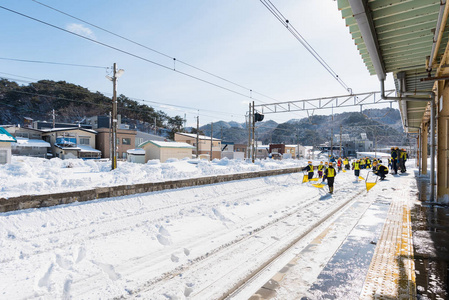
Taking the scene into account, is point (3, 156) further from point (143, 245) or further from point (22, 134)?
point (143, 245)

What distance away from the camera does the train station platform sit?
128 inches

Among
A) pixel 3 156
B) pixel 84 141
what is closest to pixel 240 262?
pixel 3 156

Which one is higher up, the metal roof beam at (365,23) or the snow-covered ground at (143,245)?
the metal roof beam at (365,23)

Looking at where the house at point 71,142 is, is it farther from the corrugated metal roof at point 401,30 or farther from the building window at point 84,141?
the corrugated metal roof at point 401,30

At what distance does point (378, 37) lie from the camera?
21.6ft

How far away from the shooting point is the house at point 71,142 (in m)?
34.4

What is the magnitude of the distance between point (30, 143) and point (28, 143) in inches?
10.3

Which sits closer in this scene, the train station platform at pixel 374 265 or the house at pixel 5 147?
the train station platform at pixel 374 265

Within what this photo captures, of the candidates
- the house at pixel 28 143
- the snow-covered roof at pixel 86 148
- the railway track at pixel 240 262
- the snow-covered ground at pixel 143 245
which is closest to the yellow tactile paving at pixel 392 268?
the snow-covered ground at pixel 143 245

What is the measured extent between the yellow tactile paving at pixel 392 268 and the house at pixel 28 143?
4105cm

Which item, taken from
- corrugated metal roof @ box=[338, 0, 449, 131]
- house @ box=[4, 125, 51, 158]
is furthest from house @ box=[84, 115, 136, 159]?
corrugated metal roof @ box=[338, 0, 449, 131]

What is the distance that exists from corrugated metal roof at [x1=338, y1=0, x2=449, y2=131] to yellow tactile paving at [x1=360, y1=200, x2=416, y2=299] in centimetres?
513

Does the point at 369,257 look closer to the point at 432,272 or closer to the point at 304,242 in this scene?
the point at 432,272

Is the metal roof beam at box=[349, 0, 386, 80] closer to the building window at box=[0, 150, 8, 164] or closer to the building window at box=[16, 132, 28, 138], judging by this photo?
the building window at box=[0, 150, 8, 164]
